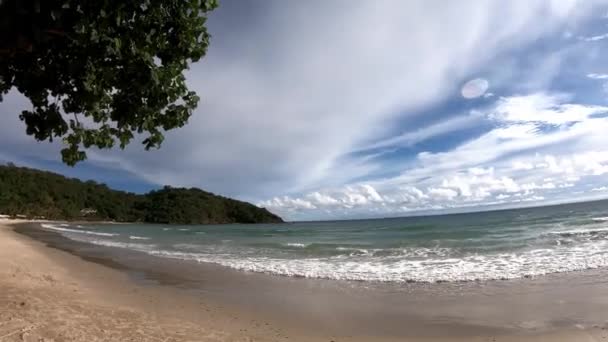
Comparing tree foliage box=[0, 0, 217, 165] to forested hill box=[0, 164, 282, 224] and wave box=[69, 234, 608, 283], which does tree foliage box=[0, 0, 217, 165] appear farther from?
forested hill box=[0, 164, 282, 224]

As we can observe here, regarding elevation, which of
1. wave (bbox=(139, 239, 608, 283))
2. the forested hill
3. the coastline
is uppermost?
the forested hill

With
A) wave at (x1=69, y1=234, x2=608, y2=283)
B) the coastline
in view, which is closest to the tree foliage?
the coastline

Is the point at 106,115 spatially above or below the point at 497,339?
above

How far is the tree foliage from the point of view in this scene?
5.02 m

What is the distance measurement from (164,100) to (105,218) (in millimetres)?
140630

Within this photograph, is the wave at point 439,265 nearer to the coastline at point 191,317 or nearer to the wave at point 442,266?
the wave at point 442,266

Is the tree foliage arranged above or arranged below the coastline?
above

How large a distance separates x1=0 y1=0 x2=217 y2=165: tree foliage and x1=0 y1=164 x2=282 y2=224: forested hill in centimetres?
11073

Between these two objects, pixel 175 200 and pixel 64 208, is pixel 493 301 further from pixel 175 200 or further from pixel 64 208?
pixel 175 200

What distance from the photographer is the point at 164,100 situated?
5.78 metres

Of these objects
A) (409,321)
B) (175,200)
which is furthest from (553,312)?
(175,200)

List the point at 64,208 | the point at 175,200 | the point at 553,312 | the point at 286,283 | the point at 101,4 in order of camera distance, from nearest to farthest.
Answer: the point at 101,4 → the point at 553,312 → the point at 286,283 → the point at 64,208 → the point at 175,200

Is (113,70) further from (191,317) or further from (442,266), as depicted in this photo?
(442,266)

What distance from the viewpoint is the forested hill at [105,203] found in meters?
107
